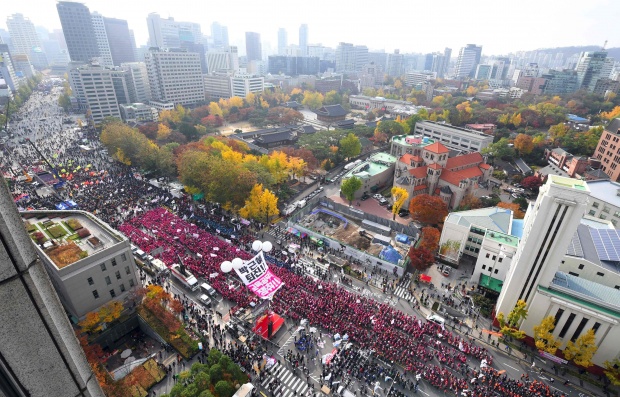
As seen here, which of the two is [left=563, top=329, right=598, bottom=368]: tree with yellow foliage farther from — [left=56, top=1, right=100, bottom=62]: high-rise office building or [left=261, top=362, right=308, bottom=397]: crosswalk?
[left=56, top=1, right=100, bottom=62]: high-rise office building

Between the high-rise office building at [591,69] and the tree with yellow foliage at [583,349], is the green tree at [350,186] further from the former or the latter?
the high-rise office building at [591,69]

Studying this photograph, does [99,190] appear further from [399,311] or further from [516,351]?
[516,351]

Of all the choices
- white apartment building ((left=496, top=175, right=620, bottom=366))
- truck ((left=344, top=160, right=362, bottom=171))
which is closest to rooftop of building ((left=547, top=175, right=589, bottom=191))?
white apartment building ((left=496, top=175, right=620, bottom=366))

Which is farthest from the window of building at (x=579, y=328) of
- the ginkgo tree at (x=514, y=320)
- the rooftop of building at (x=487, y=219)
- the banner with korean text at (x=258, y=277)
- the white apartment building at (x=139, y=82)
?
the white apartment building at (x=139, y=82)

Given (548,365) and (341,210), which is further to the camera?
(341,210)

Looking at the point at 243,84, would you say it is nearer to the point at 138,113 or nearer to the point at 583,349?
the point at 138,113

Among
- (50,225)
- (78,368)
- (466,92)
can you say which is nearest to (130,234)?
(50,225)
